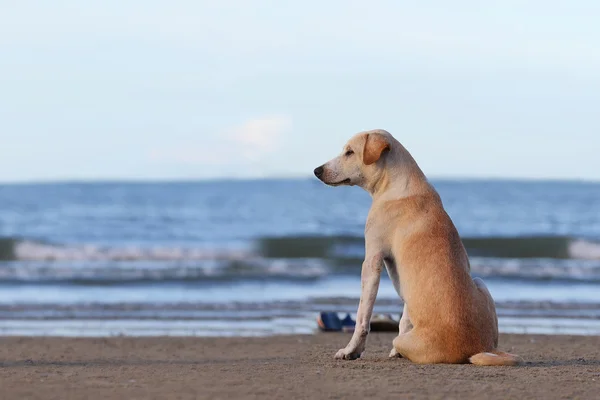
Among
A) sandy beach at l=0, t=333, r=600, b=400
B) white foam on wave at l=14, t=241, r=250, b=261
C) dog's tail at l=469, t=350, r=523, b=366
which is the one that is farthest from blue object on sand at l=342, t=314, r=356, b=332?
white foam on wave at l=14, t=241, r=250, b=261

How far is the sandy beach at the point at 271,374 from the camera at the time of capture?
5086mm

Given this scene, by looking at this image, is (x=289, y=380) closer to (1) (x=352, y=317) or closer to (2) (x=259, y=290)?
(1) (x=352, y=317)

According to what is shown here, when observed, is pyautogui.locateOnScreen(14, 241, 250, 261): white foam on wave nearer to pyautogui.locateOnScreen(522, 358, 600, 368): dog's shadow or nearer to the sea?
the sea

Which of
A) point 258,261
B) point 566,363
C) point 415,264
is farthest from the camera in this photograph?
point 258,261

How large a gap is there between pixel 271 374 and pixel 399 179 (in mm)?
1643

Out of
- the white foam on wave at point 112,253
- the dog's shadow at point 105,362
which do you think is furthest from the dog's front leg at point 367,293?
the white foam on wave at point 112,253

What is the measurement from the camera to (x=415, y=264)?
6.04 meters

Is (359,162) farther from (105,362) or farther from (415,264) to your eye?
(105,362)

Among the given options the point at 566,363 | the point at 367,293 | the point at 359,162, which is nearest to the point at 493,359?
the point at 367,293

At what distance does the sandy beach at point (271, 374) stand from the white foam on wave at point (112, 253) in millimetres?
12524

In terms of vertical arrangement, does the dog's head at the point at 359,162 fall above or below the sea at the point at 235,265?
above

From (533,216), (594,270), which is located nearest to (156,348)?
(594,270)

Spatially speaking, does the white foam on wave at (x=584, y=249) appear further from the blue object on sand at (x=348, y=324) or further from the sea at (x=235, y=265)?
the blue object on sand at (x=348, y=324)

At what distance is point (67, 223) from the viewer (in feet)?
110
